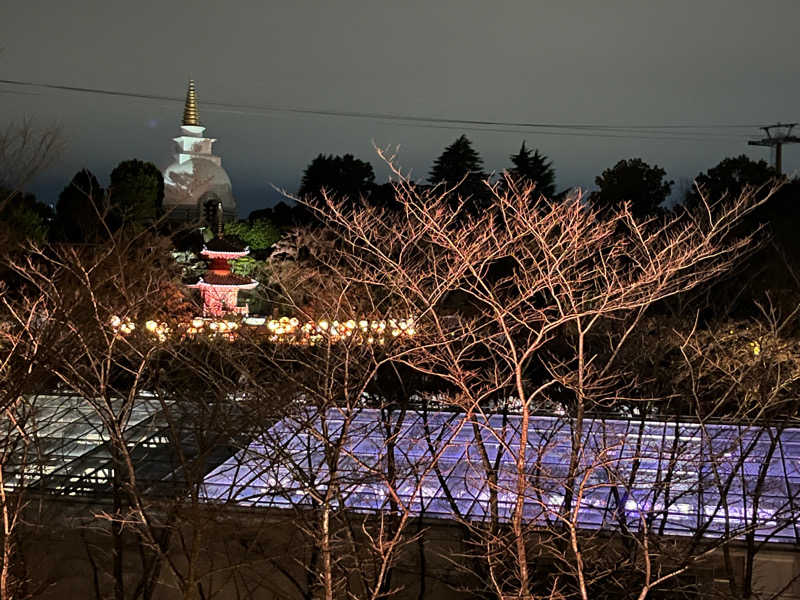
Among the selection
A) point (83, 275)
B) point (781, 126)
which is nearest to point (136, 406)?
point (83, 275)

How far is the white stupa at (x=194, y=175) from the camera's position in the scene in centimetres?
4991

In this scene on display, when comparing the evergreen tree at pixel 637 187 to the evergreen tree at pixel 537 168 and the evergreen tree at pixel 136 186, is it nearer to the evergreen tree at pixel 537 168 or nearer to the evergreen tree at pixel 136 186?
the evergreen tree at pixel 537 168

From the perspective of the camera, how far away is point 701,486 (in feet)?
36.2

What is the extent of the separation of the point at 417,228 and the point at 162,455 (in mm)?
6320

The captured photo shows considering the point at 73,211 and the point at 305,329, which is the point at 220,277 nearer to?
the point at 305,329

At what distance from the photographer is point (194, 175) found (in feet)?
166

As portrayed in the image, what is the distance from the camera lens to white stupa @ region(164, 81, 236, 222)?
49.9m

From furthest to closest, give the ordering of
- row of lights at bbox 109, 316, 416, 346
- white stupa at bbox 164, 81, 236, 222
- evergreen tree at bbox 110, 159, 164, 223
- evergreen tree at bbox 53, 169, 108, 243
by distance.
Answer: white stupa at bbox 164, 81, 236, 222
evergreen tree at bbox 110, 159, 164, 223
evergreen tree at bbox 53, 169, 108, 243
row of lights at bbox 109, 316, 416, 346

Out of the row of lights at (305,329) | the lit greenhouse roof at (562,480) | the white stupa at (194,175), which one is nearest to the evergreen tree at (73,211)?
the white stupa at (194,175)

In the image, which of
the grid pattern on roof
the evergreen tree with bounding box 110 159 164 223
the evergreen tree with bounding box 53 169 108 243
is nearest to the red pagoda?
the grid pattern on roof

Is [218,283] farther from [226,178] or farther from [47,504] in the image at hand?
[226,178]

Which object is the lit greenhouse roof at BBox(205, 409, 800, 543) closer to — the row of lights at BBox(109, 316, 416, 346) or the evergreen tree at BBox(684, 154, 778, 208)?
the row of lights at BBox(109, 316, 416, 346)

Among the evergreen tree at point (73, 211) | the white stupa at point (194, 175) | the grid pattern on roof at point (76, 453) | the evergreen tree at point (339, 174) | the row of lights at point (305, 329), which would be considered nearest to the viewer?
the row of lights at point (305, 329)

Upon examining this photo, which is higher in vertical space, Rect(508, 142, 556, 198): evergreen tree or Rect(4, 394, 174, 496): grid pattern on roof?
Rect(508, 142, 556, 198): evergreen tree
